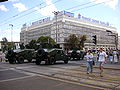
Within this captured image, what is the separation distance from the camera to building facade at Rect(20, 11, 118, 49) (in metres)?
79.2

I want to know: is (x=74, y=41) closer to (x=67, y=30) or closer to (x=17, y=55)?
(x=67, y=30)

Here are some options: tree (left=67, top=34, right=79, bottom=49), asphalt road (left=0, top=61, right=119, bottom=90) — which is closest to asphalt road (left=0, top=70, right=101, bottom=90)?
asphalt road (left=0, top=61, right=119, bottom=90)

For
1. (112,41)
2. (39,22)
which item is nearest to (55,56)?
(39,22)

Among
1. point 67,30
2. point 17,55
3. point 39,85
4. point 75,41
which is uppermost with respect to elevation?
point 67,30

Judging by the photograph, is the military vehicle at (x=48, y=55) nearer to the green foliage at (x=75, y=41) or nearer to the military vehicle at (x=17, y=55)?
the military vehicle at (x=17, y=55)

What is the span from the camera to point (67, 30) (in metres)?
80.2

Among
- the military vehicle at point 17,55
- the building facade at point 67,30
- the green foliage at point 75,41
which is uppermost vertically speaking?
the building facade at point 67,30

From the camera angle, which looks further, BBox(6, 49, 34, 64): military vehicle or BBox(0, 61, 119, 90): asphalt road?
BBox(6, 49, 34, 64): military vehicle

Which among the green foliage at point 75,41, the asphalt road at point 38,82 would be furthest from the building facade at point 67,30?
the asphalt road at point 38,82

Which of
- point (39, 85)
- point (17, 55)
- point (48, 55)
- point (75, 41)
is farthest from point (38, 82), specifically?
point (75, 41)

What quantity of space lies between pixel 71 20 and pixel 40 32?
2536 cm

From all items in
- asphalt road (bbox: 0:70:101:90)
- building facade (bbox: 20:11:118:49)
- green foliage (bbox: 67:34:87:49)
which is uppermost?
building facade (bbox: 20:11:118:49)

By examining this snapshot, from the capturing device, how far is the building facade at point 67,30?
79.2 meters

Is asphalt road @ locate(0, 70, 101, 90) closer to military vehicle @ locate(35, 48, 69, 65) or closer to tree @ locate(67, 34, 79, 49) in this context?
military vehicle @ locate(35, 48, 69, 65)
